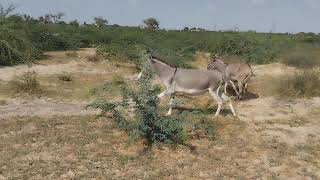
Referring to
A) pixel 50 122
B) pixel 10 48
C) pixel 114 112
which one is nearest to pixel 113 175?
pixel 114 112

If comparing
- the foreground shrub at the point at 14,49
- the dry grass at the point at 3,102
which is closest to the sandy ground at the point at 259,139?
the dry grass at the point at 3,102

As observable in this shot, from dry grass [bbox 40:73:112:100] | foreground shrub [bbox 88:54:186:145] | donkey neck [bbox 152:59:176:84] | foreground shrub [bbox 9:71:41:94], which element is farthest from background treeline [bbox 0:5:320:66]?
foreground shrub [bbox 88:54:186:145]

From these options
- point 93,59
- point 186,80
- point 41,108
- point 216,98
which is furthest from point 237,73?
point 93,59

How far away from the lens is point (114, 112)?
10781 mm

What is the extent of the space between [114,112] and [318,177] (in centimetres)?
412

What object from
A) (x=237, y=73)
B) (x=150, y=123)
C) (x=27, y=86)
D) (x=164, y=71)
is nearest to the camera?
(x=150, y=123)

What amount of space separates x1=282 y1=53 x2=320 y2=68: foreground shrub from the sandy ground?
23.9 feet

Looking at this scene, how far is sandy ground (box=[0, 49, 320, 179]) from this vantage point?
29.6ft

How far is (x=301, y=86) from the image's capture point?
15.4 m

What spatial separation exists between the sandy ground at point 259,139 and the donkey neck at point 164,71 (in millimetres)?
1526

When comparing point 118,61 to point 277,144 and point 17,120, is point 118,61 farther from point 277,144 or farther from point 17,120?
point 277,144

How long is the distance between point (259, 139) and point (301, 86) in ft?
16.7

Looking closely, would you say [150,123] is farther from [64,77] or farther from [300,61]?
[300,61]

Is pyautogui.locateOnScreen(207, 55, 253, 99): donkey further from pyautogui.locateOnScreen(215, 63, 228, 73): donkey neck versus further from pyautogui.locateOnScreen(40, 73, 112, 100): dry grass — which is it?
pyautogui.locateOnScreen(40, 73, 112, 100): dry grass
